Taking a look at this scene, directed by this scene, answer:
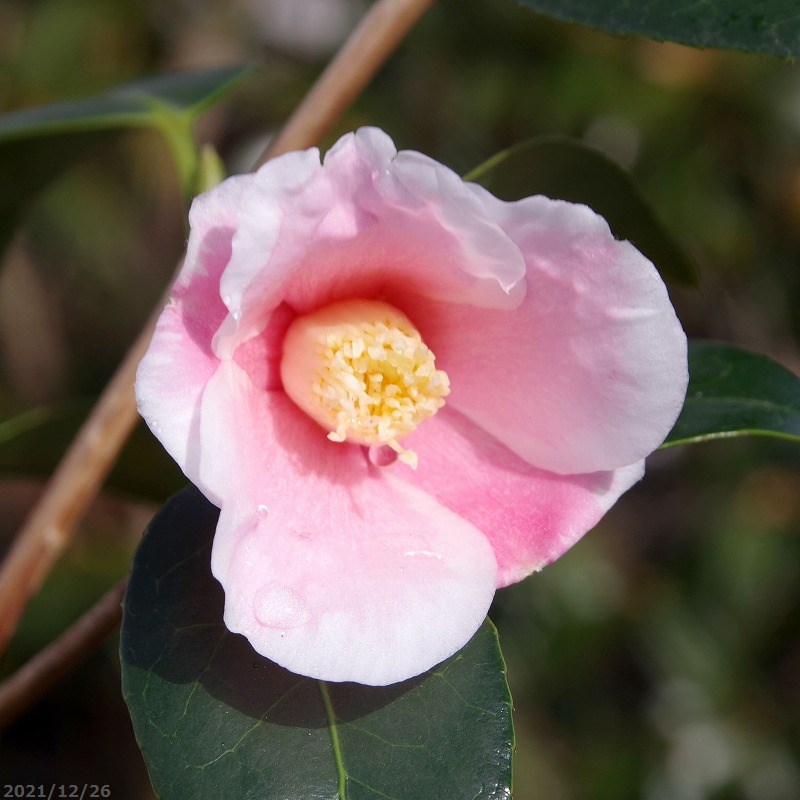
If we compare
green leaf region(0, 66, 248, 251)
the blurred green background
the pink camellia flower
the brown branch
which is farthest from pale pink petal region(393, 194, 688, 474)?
the blurred green background

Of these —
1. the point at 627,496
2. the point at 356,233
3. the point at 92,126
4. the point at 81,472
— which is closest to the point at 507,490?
the point at 356,233

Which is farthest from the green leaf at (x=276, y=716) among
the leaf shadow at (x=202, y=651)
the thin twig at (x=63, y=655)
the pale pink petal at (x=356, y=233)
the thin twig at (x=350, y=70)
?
the thin twig at (x=350, y=70)

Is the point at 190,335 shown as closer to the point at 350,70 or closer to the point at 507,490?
the point at 507,490

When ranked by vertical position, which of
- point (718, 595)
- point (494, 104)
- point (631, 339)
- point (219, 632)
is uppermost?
point (631, 339)

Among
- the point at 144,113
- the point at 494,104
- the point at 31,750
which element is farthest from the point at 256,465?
the point at 31,750

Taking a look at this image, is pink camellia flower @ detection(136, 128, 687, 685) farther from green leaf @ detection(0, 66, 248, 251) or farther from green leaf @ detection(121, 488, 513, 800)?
green leaf @ detection(0, 66, 248, 251)

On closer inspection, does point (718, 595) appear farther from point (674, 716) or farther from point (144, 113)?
point (144, 113)
